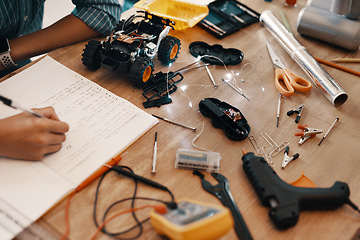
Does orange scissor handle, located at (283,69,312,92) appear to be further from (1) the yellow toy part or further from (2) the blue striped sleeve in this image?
(2) the blue striped sleeve

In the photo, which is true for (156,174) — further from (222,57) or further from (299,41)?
(299,41)

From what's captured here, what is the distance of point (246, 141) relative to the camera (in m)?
0.82

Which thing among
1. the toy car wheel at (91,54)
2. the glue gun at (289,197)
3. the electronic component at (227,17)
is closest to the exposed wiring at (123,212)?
the glue gun at (289,197)

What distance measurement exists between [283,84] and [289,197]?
45cm

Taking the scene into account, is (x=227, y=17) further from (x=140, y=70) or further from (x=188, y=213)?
(x=188, y=213)

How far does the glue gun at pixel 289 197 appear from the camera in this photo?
64cm

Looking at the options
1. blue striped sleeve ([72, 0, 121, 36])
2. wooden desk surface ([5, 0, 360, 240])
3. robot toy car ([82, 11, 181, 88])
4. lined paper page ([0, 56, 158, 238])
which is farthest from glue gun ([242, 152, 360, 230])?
blue striped sleeve ([72, 0, 121, 36])

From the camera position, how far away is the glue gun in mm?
643

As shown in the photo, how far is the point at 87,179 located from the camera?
0.71 m

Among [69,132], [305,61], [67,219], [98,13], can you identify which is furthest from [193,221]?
[98,13]

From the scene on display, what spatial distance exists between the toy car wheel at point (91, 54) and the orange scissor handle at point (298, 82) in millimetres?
601

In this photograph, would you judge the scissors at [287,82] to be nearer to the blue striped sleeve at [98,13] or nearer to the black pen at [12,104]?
the blue striped sleeve at [98,13]

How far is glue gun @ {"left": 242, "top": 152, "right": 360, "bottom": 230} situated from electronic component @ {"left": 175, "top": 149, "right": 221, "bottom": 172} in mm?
96

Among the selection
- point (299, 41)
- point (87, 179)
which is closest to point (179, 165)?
point (87, 179)
